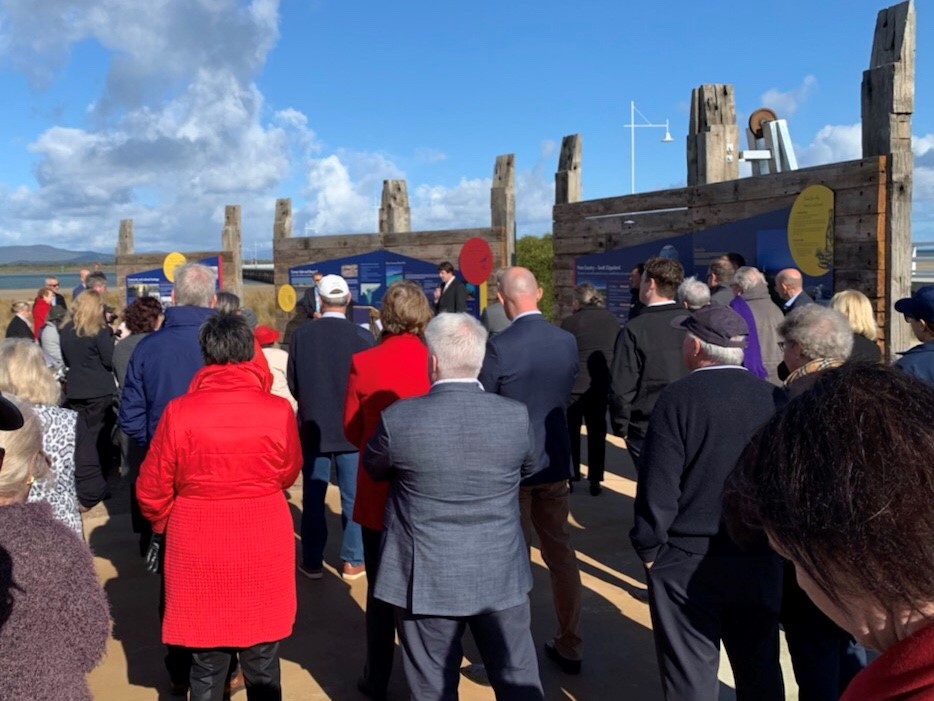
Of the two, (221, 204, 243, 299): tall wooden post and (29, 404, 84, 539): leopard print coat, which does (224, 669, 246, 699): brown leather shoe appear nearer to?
(29, 404, 84, 539): leopard print coat

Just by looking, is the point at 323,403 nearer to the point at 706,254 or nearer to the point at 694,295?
the point at 694,295

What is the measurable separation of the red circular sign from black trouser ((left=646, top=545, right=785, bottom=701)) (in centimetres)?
802

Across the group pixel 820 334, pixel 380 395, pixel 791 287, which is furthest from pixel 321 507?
pixel 791 287

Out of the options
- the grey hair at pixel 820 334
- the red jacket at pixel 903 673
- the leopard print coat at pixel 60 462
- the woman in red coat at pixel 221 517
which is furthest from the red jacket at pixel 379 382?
the red jacket at pixel 903 673

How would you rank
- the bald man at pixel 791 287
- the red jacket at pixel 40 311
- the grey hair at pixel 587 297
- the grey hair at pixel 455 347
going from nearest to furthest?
1. the grey hair at pixel 455 347
2. the bald man at pixel 791 287
3. the grey hair at pixel 587 297
4. the red jacket at pixel 40 311

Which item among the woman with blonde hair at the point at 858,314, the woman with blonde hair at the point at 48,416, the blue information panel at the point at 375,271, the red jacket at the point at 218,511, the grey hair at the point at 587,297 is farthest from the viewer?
the blue information panel at the point at 375,271

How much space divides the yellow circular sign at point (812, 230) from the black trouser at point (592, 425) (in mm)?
2004

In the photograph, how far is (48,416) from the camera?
11.4ft

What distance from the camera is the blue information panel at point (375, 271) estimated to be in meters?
11.7

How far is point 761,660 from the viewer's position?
298cm

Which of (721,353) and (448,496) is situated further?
Result: (721,353)

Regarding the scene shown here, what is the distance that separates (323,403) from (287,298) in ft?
29.5

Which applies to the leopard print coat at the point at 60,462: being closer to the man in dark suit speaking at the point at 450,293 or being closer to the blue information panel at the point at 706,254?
the blue information panel at the point at 706,254

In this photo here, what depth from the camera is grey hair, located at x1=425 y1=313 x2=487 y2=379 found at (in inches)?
119
